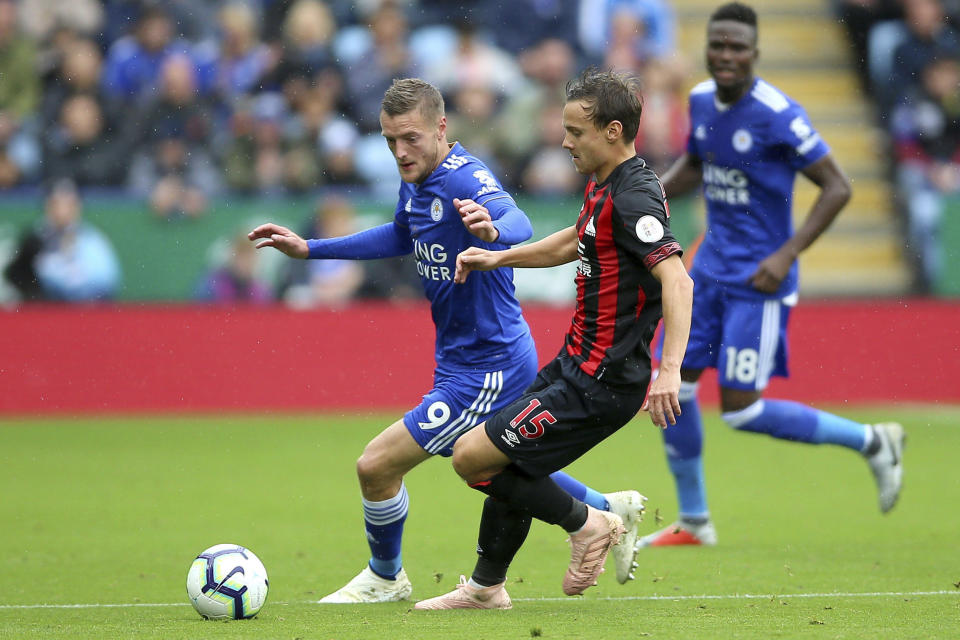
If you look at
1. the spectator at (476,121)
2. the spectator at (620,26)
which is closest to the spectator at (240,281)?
the spectator at (476,121)

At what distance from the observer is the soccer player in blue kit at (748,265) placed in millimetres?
7090

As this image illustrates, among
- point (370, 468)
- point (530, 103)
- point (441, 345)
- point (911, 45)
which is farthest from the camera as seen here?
point (911, 45)

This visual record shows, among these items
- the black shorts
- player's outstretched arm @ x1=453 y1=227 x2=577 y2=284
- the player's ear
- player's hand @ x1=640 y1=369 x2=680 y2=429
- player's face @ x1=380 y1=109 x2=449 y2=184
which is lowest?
the black shorts

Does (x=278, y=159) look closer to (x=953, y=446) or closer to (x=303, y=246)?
(x=953, y=446)

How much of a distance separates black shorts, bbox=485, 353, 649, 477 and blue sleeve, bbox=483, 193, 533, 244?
1.77ft

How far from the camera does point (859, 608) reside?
17.2 ft

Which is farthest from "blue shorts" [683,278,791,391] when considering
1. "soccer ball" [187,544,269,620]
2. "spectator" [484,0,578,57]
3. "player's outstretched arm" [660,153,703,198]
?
"spectator" [484,0,578,57]

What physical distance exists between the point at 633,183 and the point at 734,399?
251cm

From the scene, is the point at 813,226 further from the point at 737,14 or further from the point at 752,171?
the point at 737,14

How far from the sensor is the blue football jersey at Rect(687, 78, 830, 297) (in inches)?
280

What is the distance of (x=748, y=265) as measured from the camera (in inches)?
283

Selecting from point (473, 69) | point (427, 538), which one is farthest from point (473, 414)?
point (473, 69)

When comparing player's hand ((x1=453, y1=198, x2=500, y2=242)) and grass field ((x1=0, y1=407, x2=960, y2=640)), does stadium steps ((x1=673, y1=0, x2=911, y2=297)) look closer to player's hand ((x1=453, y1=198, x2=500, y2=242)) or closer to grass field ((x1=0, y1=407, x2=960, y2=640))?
grass field ((x1=0, y1=407, x2=960, y2=640))

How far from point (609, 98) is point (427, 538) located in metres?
3.22
